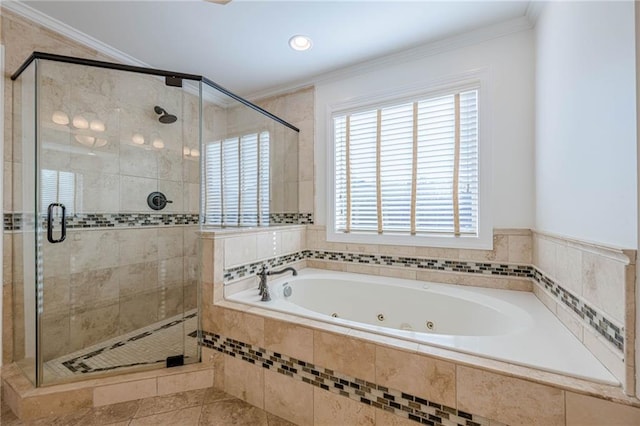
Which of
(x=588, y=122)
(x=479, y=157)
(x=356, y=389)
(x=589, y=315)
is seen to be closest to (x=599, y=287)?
(x=589, y=315)

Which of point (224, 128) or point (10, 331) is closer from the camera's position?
point (10, 331)

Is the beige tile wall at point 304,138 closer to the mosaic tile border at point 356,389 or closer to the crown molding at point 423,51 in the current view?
the crown molding at point 423,51

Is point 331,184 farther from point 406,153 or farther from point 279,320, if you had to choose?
point 279,320

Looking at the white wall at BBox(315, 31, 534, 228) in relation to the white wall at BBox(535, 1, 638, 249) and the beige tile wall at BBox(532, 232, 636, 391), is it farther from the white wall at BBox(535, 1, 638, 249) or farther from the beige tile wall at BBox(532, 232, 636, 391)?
the beige tile wall at BBox(532, 232, 636, 391)

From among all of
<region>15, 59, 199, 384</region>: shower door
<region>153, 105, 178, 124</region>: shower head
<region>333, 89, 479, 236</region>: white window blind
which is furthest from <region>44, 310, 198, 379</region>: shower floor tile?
<region>153, 105, 178, 124</region>: shower head

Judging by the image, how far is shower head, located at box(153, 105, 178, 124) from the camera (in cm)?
230

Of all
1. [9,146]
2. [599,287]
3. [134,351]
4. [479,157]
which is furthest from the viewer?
[479,157]

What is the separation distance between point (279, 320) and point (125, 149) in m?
1.99

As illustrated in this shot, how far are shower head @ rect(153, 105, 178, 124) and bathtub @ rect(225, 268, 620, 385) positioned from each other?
174cm

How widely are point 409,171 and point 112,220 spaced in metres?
2.48

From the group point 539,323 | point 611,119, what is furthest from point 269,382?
point 611,119

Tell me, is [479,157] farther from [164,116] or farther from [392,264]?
[164,116]

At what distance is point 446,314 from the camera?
69.5 inches

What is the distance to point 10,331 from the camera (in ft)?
5.32
